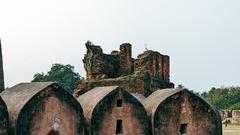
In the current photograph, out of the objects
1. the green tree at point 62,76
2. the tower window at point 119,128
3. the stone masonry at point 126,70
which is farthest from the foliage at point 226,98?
the tower window at point 119,128

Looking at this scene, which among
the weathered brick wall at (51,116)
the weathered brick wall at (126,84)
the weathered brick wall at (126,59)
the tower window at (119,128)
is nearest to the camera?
the weathered brick wall at (51,116)

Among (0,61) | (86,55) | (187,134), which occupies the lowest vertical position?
(187,134)

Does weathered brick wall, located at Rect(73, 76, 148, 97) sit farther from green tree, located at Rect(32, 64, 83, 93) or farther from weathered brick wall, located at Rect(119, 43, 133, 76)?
green tree, located at Rect(32, 64, 83, 93)

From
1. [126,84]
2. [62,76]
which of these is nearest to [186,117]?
[126,84]

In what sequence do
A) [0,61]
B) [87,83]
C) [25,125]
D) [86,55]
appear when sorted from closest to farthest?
[25,125] < [0,61] < [87,83] < [86,55]

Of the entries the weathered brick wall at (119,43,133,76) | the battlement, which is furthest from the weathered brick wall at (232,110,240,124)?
the weathered brick wall at (119,43,133,76)

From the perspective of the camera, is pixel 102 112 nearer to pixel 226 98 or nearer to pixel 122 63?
pixel 122 63

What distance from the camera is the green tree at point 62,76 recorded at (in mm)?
61594

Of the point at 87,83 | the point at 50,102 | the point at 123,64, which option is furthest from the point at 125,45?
the point at 50,102

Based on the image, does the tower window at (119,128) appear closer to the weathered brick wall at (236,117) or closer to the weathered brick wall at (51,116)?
the weathered brick wall at (51,116)

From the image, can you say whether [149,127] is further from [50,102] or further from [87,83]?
[87,83]

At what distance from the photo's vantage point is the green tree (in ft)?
202

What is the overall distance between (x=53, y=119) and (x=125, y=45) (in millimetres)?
16084

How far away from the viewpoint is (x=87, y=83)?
26.1 m
